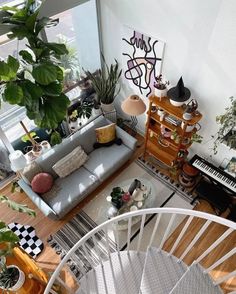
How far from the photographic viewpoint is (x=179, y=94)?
3.57 metres

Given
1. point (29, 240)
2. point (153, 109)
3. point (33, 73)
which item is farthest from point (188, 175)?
point (33, 73)

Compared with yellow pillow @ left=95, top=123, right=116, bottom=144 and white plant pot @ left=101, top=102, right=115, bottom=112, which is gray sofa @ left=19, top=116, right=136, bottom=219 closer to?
yellow pillow @ left=95, top=123, right=116, bottom=144

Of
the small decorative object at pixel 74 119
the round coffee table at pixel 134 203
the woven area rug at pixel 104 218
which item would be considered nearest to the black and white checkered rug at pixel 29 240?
the woven area rug at pixel 104 218

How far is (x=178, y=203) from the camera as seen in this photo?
4195 mm

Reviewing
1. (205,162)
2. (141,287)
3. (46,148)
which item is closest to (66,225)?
(46,148)

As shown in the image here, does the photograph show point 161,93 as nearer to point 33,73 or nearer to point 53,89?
point 53,89

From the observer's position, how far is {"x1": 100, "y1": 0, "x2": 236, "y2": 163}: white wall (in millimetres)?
2943

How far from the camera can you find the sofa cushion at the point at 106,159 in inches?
168

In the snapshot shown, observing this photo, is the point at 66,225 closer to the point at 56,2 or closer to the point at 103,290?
the point at 103,290

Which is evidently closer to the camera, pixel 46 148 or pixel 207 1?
pixel 207 1

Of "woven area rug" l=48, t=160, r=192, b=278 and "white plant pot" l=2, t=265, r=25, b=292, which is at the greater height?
"white plant pot" l=2, t=265, r=25, b=292

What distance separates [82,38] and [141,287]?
3942mm

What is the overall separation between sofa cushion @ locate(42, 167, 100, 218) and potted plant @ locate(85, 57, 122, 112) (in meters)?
1.35

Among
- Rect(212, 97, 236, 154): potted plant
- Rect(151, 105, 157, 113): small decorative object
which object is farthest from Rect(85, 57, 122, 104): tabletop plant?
Rect(212, 97, 236, 154): potted plant
